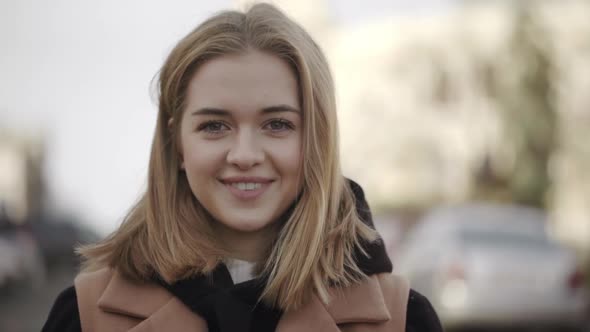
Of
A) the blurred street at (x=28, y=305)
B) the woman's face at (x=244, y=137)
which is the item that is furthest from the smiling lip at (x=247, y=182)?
the blurred street at (x=28, y=305)

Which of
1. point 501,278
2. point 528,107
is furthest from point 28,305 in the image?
point 528,107

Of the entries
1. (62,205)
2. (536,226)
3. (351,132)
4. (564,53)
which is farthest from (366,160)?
(536,226)

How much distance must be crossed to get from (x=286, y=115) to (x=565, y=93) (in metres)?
25.9

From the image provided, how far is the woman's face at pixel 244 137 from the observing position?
7.37 ft

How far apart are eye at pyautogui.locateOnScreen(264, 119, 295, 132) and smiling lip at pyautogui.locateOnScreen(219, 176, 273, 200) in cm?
13

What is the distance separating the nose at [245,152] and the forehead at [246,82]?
77 mm

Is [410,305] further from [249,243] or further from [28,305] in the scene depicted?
[28,305]

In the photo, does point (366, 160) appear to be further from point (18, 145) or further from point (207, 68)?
point (207, 68)

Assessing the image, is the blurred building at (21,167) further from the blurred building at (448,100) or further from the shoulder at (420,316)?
the shoulder at (420,316)

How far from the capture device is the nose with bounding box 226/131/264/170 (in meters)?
2.24

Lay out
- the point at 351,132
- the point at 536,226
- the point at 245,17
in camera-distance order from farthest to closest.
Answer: the point at 351,132 → the point at 536,226 → the point at 245,17

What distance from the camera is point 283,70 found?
7.50 feet

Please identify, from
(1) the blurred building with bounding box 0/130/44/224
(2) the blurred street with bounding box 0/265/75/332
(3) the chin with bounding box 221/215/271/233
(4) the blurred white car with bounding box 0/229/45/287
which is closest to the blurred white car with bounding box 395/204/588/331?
(2) the blurred street with bounding box 0/265/75/332

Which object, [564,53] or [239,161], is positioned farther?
[564,53]
